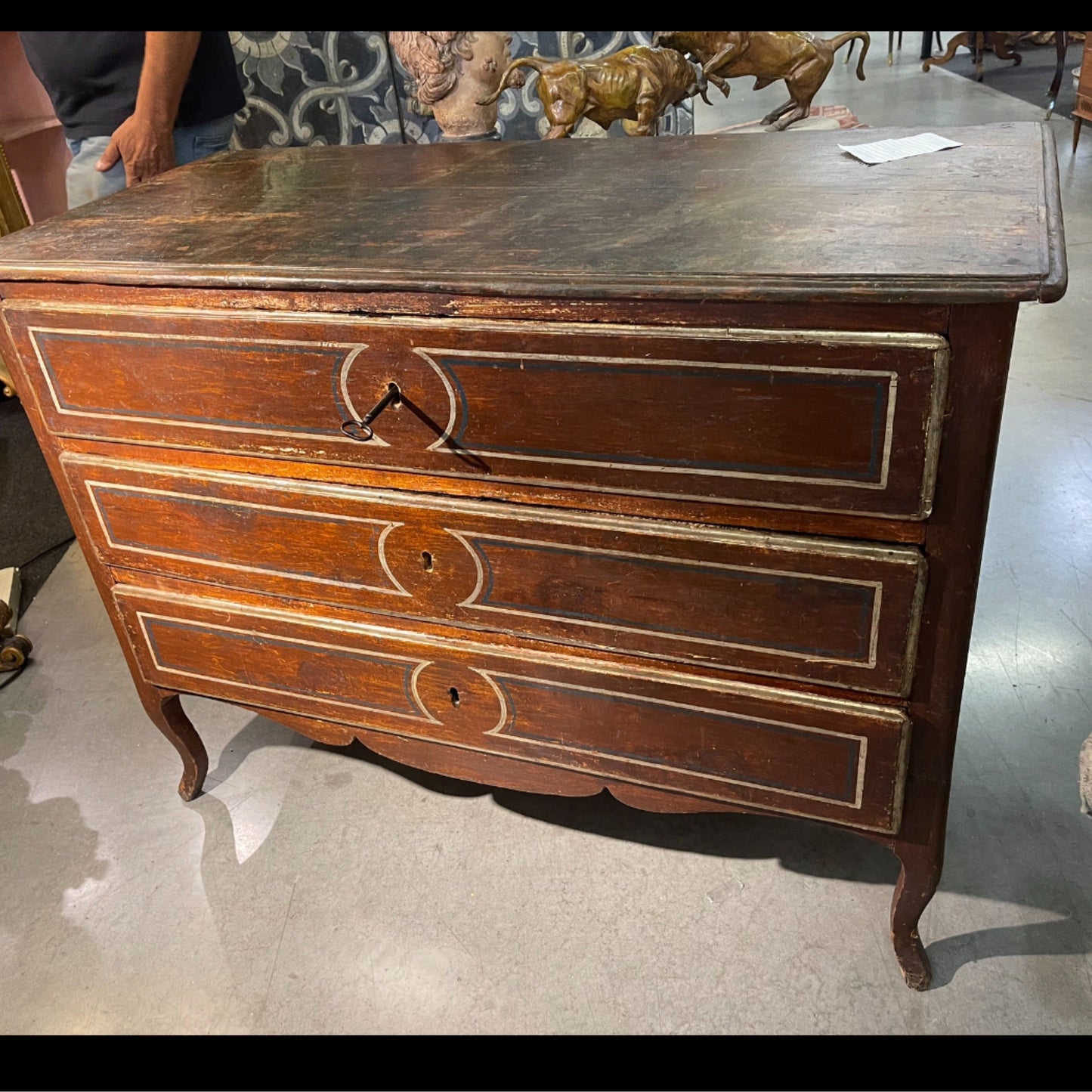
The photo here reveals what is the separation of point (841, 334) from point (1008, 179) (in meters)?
0.44

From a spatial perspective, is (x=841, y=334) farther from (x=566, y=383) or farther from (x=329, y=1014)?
(x=329, y=1014)

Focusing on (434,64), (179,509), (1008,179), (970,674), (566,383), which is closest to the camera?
(566,383)

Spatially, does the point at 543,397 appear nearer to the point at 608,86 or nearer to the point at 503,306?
the point at 503,306

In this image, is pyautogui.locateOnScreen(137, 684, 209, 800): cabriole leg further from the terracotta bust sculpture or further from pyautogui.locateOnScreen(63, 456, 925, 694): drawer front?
the terracotta bust sculpture

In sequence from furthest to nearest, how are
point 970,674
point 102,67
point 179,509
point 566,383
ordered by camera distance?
point 102,67 < point 970,674 < point 179,509 < point 566,383

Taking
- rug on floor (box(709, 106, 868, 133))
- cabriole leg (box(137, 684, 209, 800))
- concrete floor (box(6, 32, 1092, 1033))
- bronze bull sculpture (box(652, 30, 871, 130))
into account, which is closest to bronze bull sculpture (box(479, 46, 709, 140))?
bronze bull sculpture (box(652, 30, 871, 130))

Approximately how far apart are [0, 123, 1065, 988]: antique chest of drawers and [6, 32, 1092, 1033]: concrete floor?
185 millimetres

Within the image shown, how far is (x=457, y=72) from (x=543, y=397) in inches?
86.5

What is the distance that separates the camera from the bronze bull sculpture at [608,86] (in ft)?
9.41

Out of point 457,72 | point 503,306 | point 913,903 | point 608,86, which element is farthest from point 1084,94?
point 503,306

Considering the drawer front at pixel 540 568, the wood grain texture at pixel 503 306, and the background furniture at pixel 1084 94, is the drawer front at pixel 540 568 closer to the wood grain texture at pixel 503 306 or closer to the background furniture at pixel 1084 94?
the wood grain texture at pixel 503 306

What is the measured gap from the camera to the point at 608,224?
4.21 ft
